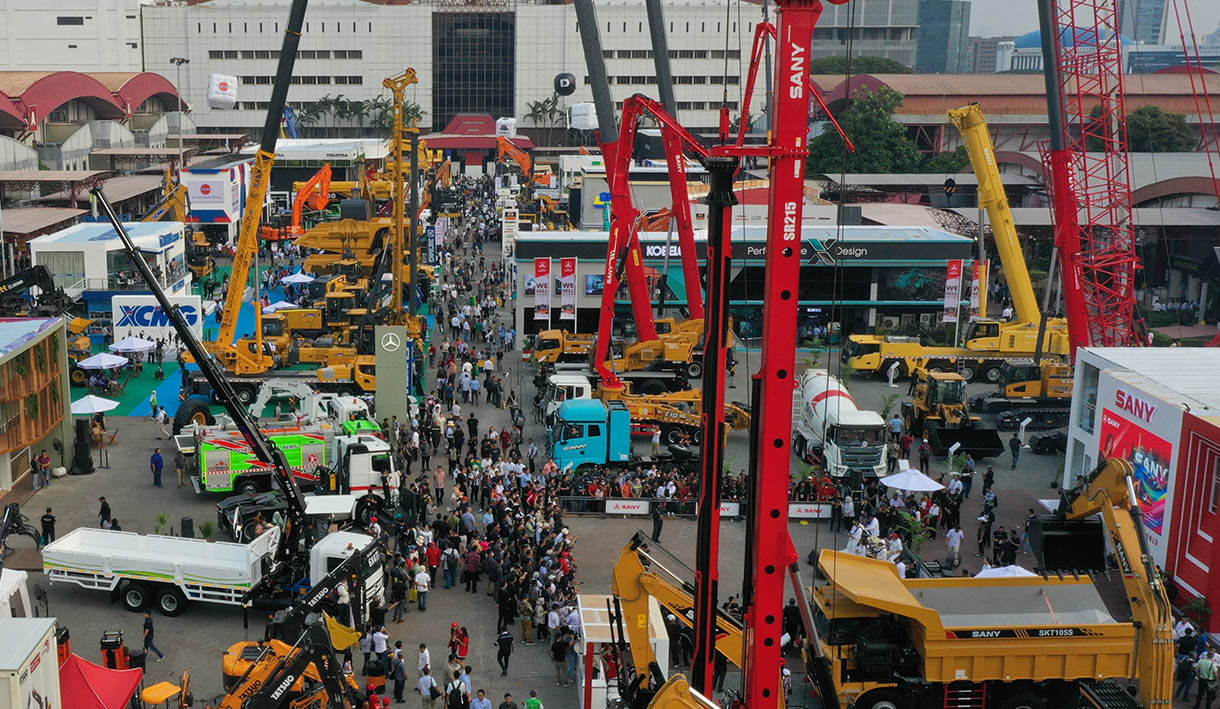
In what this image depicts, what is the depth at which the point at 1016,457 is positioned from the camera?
3194 cm

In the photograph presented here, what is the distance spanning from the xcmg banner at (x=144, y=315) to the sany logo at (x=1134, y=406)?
28.1 m

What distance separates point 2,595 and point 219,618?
464 centimetres

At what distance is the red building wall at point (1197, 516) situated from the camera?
2173 cm

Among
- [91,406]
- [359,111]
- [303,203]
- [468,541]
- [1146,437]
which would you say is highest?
[359,111]

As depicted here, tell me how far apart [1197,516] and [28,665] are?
19035 mm

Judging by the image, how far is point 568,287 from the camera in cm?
4128

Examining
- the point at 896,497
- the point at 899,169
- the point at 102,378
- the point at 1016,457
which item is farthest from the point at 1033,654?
the point at 899,169

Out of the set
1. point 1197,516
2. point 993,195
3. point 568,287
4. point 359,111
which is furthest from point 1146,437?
point 359,111

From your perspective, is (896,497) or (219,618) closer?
(219,618)

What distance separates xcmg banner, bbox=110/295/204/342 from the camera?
4016cm

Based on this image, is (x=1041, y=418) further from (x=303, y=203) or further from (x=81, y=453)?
(x=303, y=203)

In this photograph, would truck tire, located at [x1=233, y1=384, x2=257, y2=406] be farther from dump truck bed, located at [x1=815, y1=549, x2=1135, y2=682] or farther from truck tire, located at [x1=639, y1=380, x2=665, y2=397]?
dump truck bed, located at [x1=815, y1=549, x2=1135, y2=682]

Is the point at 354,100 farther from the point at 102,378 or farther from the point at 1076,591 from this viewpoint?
the point at 1076,591

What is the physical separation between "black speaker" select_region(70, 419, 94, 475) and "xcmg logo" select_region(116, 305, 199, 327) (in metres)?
10.5
